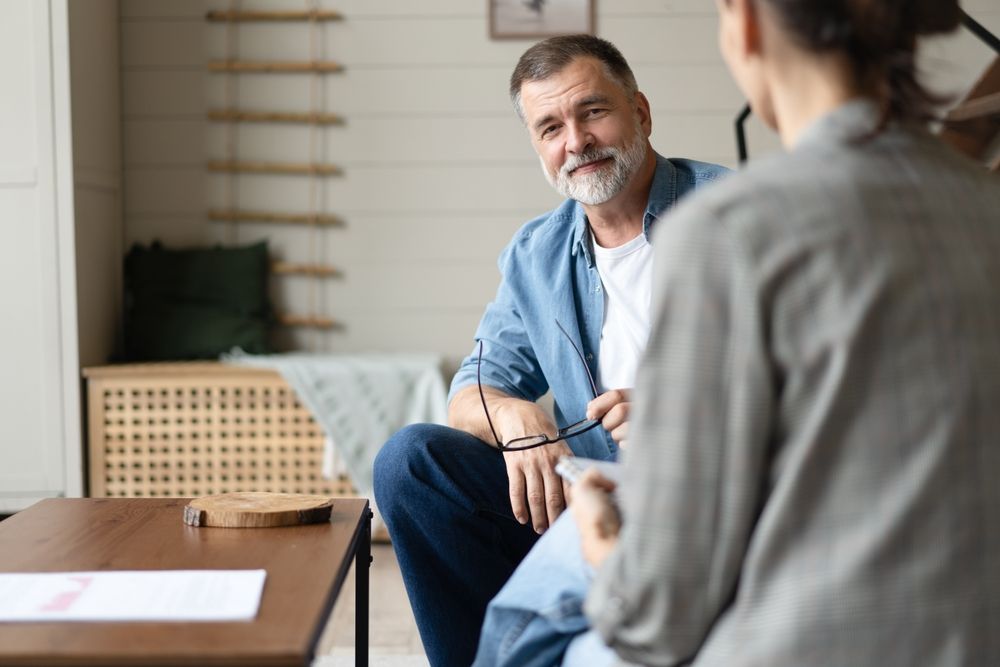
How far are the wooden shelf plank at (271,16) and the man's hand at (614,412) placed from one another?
2.59 meters

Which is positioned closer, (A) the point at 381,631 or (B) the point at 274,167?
(A) the point at 381,631

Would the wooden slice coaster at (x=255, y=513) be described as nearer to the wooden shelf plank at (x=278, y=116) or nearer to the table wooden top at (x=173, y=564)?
the table wooden top at (x=173, y=564)

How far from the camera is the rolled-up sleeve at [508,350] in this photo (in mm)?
2172

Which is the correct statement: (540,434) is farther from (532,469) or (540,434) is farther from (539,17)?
(539,17)

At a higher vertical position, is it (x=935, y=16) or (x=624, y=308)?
(x=935, y=16)

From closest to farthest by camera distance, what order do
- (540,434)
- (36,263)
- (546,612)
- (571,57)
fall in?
1. (546,612)
2. (540,434)
3. (571,57)
4. (36,263)

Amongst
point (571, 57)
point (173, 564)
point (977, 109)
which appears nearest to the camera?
point (173, 564)

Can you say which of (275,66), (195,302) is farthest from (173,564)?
(275,66)

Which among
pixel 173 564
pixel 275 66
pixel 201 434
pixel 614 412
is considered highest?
pixel 275 66

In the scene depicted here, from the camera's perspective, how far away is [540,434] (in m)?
1.85

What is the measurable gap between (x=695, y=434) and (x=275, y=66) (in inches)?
134

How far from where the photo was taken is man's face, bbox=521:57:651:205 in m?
2.11

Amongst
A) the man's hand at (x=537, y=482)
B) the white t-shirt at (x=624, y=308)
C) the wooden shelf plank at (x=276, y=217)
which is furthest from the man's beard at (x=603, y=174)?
the wooden shelf plank at (x=276, y=217)

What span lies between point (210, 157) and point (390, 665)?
7.36 feet
